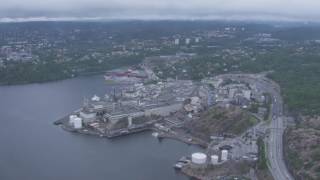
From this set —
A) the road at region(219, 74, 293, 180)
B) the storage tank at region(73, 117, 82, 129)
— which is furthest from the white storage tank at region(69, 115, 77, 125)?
the road at region(219, 74, 293, 180)

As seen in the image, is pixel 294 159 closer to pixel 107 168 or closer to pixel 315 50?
pixel 107 168

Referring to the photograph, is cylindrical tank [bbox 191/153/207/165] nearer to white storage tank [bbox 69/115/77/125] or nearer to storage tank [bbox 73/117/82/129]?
storage tank [bbox 73/117/82/129]

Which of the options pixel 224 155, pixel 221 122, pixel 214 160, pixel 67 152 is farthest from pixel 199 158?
pixel 67 152

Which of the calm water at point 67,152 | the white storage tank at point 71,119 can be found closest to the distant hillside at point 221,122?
the calm water at point 67,152

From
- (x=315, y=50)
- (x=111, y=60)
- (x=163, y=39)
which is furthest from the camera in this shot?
(x=163, y=39)

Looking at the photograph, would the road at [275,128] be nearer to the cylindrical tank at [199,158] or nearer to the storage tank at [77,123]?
the cylindrical tank at [199,158]

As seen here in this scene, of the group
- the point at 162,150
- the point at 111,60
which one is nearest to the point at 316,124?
the point at 162,150
